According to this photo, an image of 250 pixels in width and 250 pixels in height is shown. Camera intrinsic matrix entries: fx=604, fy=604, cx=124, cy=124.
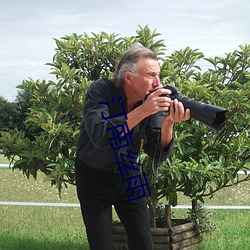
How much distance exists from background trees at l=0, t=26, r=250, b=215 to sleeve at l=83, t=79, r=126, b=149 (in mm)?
1755

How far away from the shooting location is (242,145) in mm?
5465

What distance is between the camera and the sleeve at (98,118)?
320 centimetres

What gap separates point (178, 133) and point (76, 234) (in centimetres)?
223

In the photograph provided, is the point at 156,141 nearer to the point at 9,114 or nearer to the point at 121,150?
the point at 121,150

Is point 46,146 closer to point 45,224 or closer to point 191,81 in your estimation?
point 191,81

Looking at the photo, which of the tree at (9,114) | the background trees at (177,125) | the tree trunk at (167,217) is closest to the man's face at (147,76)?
the background trees at (177,125)

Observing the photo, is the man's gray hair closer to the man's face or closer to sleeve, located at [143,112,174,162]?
the man's face

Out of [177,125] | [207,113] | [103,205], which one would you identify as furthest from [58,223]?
[207,113]

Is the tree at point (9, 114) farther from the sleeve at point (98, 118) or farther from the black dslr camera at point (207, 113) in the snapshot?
the black dslr camera at point (207, 113)

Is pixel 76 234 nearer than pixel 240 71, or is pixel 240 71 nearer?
pixel 240 71

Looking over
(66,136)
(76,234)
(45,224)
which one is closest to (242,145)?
(66,136)

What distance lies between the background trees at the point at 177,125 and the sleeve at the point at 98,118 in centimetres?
175

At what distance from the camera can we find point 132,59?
3.44 metres

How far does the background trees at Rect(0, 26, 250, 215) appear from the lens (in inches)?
207
